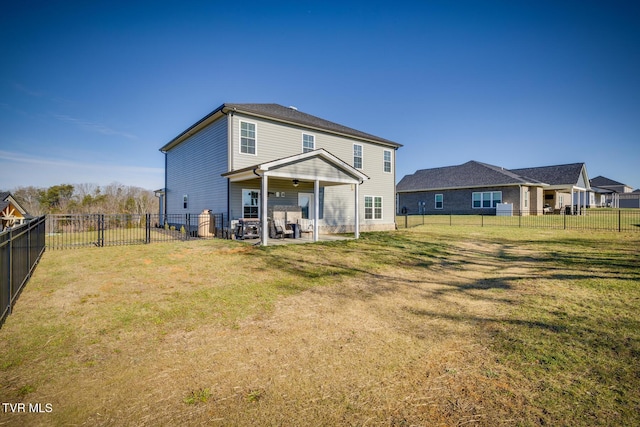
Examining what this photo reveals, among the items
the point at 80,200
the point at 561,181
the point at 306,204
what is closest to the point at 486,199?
the point at 561,181

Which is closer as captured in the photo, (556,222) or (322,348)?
(322,348)

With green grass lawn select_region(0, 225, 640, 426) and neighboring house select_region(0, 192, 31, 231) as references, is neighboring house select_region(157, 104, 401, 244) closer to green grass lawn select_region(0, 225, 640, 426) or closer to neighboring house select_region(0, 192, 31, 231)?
green grass lawn select_region(0, 225, 640, 426)

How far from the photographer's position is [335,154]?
18.0m

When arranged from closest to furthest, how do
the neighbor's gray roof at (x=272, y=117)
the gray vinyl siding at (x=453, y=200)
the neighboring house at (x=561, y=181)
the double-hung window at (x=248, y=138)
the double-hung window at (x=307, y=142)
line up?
the neighbor's gray roof at (x=272, y=117) → the double-hung window at (x=248, y=138) → the double-hung window at (x=307, y=142) → the gray vinyl siding at (x=453, y=200) → the neighboring house at (x=561, y=181)

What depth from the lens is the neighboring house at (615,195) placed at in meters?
51.0

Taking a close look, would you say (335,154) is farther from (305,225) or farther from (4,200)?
(4,200)

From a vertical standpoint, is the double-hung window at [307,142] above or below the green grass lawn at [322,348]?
above

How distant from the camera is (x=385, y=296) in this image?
5.76 metres

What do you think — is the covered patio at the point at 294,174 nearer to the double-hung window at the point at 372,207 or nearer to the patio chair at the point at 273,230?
the patio chair at the point at 273,230

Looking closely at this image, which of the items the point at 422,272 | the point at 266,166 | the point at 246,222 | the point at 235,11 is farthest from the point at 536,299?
the point at 235,11

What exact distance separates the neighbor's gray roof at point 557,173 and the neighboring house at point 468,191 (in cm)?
261

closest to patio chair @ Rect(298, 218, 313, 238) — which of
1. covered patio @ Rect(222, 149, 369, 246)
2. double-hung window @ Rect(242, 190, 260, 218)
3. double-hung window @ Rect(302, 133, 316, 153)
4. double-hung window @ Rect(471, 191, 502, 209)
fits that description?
covered patio @ Rect(222, 149, 369, 246)

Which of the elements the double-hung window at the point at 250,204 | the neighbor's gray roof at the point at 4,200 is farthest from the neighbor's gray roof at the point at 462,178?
the neighbor's gray roof at the point at 4,200

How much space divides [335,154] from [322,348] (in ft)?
50.5
